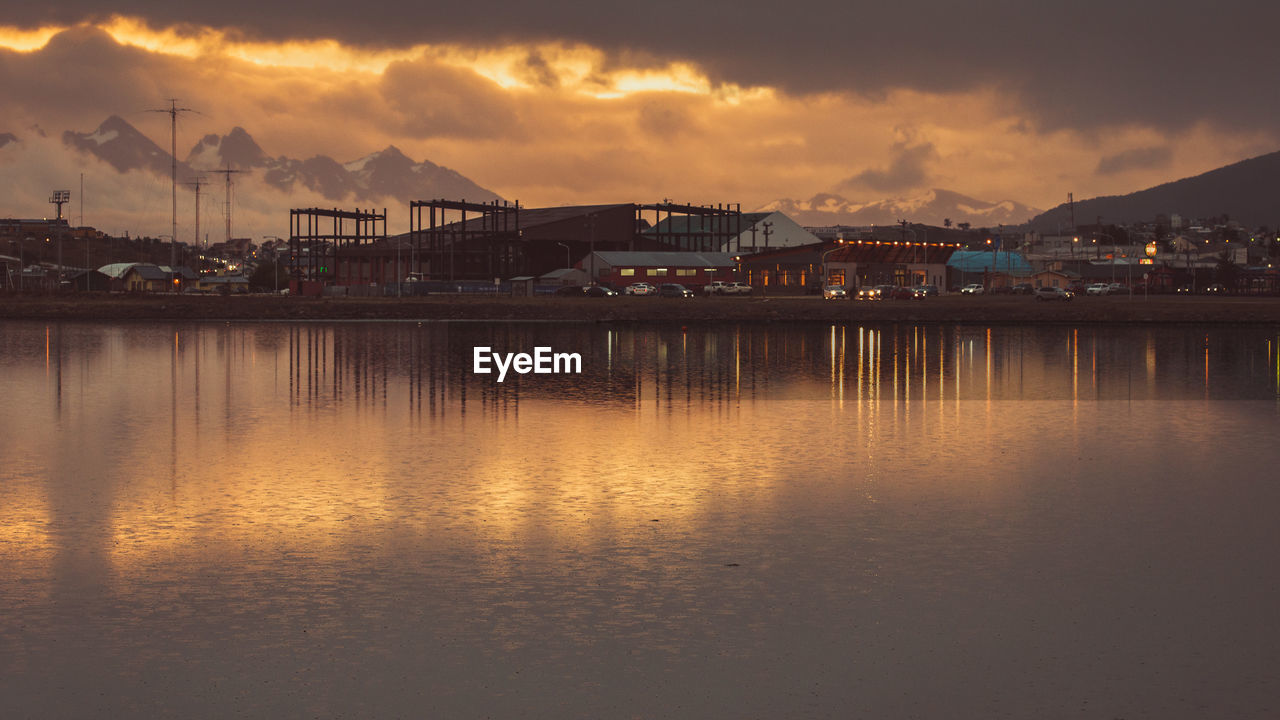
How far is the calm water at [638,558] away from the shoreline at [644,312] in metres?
57.2

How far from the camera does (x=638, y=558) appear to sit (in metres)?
12.3

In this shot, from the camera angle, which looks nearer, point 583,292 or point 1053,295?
point 1053,295

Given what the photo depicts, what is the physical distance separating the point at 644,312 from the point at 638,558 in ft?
273

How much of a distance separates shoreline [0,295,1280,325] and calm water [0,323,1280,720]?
188 ft

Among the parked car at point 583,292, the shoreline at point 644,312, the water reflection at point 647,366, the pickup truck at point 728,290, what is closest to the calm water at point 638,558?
the water reflection at point 647,366

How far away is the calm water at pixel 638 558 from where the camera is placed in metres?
8.65

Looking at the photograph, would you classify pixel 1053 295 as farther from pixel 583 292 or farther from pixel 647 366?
pixel 647 366

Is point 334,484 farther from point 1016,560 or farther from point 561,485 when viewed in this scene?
point 1016,560

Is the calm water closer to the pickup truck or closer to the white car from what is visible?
the white car

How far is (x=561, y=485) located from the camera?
55.3 ft

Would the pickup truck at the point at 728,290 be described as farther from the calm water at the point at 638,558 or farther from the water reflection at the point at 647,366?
the calm water at the point at 638,558

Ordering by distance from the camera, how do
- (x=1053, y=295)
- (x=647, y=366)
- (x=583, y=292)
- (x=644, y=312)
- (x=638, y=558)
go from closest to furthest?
(x=638, y=558) < (x=647, y=366) < (x=644, y=312) < (x=1053, y=295) < (x=583, y=292)

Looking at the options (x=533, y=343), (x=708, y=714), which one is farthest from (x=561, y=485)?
(x=533, y=343)

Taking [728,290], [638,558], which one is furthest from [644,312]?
[638,558]
